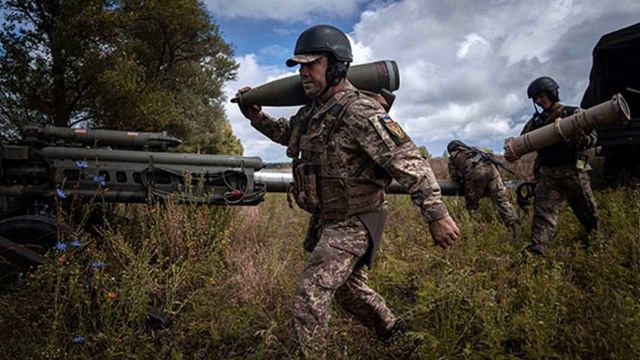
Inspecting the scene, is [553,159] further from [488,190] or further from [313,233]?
[313,233]

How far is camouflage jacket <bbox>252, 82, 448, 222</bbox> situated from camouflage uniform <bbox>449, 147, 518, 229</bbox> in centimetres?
450

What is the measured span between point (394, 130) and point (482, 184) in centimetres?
483

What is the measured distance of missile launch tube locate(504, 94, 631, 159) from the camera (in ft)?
13.8

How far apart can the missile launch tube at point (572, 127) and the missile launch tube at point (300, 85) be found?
2.47 meters

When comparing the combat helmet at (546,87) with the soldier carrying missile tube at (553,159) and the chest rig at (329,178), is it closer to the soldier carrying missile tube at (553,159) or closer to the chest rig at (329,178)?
the soldier carrying missile tube at (553,159)

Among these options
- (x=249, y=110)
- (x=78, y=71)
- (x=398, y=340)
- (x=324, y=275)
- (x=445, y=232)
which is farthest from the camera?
(x=78, y=71)

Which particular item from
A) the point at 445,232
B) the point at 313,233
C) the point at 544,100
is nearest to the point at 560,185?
the point at 544,100

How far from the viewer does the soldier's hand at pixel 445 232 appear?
2.31m

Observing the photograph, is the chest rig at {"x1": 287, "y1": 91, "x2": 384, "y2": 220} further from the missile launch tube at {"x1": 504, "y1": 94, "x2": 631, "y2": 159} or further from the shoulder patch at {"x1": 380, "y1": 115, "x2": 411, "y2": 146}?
the missile launch tube at {"x1": 504, "y1": 94, "x2": 631, "y2": 159}

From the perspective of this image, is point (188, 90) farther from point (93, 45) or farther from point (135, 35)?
point (93, 45)

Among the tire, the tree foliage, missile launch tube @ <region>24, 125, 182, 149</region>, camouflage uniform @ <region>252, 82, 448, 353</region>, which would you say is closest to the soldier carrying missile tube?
camouflage uniform @ <region>252, 82, 448, 353</region>

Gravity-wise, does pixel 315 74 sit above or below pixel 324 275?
above

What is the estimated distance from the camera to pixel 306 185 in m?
2.67

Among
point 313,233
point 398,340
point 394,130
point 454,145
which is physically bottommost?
point 398,340
